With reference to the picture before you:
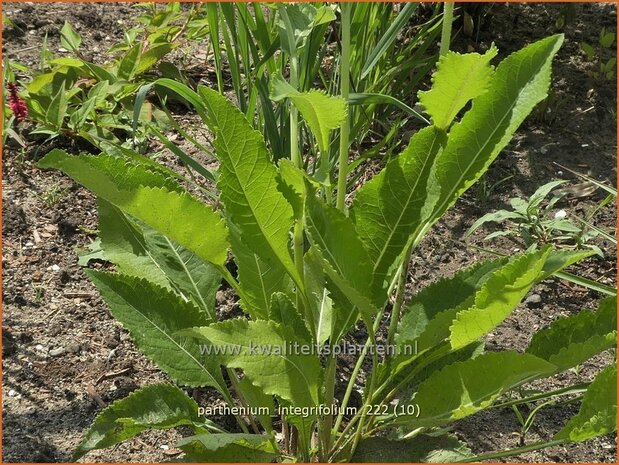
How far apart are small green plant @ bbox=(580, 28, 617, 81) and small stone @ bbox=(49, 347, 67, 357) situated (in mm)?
1760

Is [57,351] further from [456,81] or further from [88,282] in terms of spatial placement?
[456,81]

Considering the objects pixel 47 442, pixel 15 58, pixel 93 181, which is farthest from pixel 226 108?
pixel 15 58

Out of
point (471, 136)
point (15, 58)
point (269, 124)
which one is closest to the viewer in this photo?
point (471, 136)

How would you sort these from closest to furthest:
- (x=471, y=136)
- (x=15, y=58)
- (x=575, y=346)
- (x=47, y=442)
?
1. (x=575, y=346)
2. (x=471, y=136)
3. (x=47, y=442)
4. (x=15, y=58)

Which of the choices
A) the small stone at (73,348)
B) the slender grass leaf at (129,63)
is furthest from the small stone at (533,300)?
the slender grass leaf at (129,63)

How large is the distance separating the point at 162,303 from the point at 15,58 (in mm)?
1493

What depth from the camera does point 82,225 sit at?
2199 millimetres

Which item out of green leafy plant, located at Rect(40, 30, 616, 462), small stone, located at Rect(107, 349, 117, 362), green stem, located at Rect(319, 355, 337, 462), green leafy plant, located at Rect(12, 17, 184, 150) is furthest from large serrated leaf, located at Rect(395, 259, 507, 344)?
green leafy plant, located at Rect(12, 17, 184, 150)

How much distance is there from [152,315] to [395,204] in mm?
452

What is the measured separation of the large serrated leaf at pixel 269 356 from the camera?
4.08ft

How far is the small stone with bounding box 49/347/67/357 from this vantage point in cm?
188

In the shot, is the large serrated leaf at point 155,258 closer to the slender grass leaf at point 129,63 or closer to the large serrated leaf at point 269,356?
the large serrated leaf at point 269,356

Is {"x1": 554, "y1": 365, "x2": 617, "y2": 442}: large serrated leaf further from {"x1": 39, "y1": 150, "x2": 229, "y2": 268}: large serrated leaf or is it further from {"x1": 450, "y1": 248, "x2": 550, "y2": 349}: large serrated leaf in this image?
{"x1": 39, "y1": 150, "x2": 229, "y2": 268}: large serrated leaf

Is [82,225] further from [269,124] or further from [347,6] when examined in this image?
[347,6]
